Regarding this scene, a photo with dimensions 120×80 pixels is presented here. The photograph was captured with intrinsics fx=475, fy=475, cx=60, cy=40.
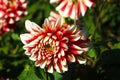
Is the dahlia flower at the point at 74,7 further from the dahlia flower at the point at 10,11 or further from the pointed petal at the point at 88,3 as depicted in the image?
the dahlia flower at the point at 10,11

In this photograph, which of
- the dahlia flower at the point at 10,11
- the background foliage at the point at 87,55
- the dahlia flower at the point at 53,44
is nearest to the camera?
the dahlia flower at the point at 53,44

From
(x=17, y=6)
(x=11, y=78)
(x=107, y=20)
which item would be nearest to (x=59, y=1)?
(x=11, y=78)

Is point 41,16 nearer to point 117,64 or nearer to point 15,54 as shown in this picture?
point 15,54

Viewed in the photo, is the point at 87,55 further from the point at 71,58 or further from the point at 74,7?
the point at 71,58

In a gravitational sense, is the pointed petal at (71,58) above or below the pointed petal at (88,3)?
below

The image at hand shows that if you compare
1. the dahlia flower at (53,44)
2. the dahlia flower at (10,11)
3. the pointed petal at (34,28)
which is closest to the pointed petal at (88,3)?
the dahlia flower at (53,44)

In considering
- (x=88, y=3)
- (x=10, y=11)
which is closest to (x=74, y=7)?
(x=88, y=3)

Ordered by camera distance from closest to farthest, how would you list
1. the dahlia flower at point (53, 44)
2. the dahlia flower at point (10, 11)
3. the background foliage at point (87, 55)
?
1. the dahlia flower at point (53, 44)
2. the background foliage at point (87, 55)
3. the dahlia flower at point (10, 11)
